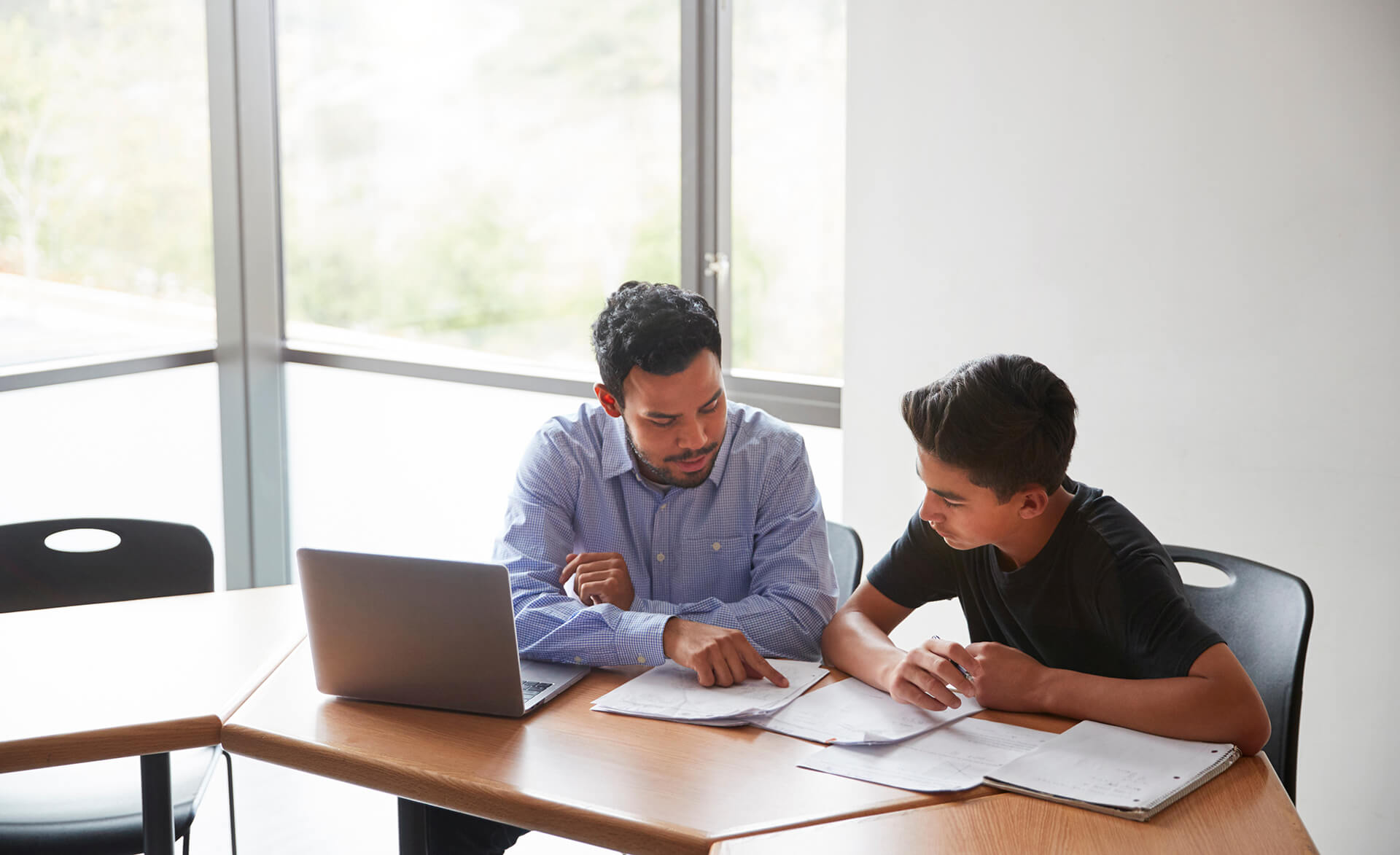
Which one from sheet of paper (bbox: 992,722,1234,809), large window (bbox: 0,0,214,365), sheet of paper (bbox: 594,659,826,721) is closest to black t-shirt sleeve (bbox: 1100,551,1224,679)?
sheet of paper (bbox: 992,722,1234,809)

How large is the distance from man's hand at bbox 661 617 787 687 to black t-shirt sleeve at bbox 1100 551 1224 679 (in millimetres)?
475

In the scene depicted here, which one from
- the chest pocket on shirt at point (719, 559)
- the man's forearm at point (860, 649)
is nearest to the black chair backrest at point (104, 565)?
the chest pocket on shirt at point (719, 559)

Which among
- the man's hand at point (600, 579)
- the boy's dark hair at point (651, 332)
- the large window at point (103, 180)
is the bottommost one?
the man's hand at point (600, 579)

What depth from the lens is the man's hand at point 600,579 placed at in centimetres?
191

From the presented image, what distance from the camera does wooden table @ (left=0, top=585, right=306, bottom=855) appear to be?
1.64 metres

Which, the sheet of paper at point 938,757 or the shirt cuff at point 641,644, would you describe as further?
the shirt cuff at point 641,644

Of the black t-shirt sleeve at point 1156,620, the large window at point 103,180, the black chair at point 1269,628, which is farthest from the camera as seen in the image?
the large window at point 103,180

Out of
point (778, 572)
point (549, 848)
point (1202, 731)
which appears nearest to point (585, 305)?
point (549, 848)

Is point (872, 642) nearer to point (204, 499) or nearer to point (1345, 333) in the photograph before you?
point (1345, 333)

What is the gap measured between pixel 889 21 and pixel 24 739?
7.43 feet

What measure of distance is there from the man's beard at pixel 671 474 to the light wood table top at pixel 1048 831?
73 cm

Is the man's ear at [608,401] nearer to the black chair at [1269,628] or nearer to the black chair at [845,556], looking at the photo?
the black chair at [845,556]

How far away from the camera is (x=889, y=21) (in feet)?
9.37

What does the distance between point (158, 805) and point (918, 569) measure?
1.17 metres
